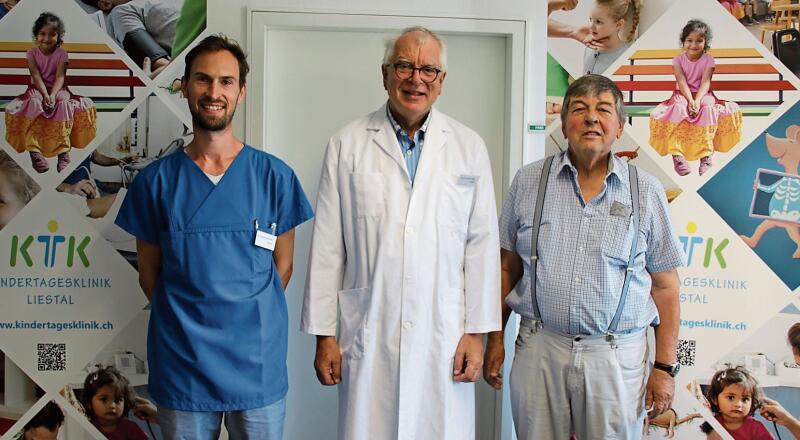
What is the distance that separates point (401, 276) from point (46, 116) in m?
1.67

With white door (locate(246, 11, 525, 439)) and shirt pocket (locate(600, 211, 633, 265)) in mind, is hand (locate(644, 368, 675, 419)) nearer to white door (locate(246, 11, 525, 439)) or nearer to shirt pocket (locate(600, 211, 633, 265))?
shirt pocket (locate(600, 211, 633, 265))

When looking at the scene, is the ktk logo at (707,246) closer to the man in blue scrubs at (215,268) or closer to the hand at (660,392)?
the hand at (660,392)

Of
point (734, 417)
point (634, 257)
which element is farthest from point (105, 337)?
point (734, 417)

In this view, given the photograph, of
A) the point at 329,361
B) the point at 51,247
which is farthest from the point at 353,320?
the point at 51,247

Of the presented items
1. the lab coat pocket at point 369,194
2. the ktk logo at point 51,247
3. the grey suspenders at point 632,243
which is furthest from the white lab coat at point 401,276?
the ktk logo at point 51,247

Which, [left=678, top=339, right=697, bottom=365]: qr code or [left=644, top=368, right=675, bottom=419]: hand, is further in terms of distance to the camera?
[left=678, top=339, right=697, bottom=365]: qr code

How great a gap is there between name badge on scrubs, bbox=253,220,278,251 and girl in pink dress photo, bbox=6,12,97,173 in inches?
46.0

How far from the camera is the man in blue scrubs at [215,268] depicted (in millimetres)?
1674

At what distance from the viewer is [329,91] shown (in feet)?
8.25

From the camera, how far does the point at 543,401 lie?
1796 millimetres

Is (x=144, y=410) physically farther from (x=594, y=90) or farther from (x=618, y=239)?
(x=594, y=90)

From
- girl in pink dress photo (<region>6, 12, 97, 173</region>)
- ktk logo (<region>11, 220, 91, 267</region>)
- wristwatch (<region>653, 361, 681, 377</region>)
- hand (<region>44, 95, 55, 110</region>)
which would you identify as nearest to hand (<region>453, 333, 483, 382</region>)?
wristwatch (<region>653, 361, 681, 377</region>)

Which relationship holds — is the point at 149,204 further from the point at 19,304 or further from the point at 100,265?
the point at 19,304

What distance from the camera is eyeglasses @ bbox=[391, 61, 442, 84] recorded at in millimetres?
1738
